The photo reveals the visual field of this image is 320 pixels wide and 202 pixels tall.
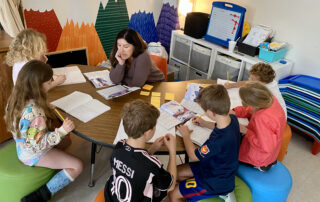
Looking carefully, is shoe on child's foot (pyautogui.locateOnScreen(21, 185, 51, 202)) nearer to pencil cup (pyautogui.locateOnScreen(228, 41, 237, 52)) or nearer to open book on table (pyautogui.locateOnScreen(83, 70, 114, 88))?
open book on table (pyautogui.locateOnScreen(83, 70, 114, 88))

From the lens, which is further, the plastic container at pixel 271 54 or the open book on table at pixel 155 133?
the plastic container at pixel 271 54

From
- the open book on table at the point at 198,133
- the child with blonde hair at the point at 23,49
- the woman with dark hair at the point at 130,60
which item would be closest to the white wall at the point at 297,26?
the woman with dark hair at the point at 130,60

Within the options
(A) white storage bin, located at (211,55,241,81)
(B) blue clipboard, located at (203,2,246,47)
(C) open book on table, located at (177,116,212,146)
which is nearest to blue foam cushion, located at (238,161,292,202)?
(C) open book on table, located at (177,116,212,146)

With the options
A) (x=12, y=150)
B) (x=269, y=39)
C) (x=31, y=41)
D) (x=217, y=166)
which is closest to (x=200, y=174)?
(x=217, y=166)

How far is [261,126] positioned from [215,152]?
1.28 feet

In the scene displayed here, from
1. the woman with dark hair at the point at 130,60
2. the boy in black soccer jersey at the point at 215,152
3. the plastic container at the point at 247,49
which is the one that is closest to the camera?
the boy in black soccer jersey at the point at 215,152

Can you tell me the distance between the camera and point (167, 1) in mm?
3857

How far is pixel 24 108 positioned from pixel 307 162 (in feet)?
8.52

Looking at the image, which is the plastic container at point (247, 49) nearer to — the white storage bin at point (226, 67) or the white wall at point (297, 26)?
the white storage bin at point (226, 67)

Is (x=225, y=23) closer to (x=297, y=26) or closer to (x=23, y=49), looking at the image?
(x=297, y=26)

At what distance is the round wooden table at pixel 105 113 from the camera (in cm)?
150

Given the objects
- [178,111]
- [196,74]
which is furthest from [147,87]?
[196,74]

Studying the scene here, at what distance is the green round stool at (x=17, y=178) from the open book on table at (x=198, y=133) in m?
0.93

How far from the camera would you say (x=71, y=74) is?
87.2 inches
